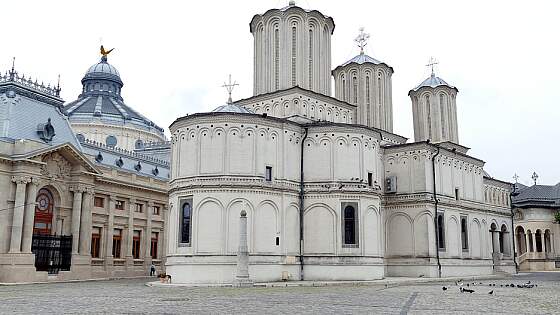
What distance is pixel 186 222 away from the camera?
3716cm

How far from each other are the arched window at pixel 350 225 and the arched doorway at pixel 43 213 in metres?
22.4

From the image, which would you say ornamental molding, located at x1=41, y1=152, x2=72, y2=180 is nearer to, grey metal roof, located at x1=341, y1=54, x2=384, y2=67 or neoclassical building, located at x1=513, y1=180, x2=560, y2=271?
grey metal roof, located at x1=341, y1=54, x2=384, y2=67

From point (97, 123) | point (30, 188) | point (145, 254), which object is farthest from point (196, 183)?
point (97, 123)

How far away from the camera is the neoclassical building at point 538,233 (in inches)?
3022

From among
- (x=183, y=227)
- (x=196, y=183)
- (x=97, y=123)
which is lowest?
(x=183, y=227)

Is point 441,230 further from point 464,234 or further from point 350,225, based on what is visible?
point 350,225

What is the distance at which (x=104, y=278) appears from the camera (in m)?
47.7

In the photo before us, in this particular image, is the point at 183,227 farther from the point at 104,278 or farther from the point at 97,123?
the point at 97,123

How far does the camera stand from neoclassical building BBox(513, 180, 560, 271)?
7675 centimetres

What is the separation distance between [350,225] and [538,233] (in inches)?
1951

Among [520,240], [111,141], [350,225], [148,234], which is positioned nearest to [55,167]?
[148,234]

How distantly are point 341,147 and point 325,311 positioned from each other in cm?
2346

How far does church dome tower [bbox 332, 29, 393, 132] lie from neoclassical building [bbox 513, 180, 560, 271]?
35.4 m

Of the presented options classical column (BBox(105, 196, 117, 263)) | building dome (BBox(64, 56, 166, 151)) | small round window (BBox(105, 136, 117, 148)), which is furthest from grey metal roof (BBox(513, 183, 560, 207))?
classical column (BBox(105, 196, 117, 263))
